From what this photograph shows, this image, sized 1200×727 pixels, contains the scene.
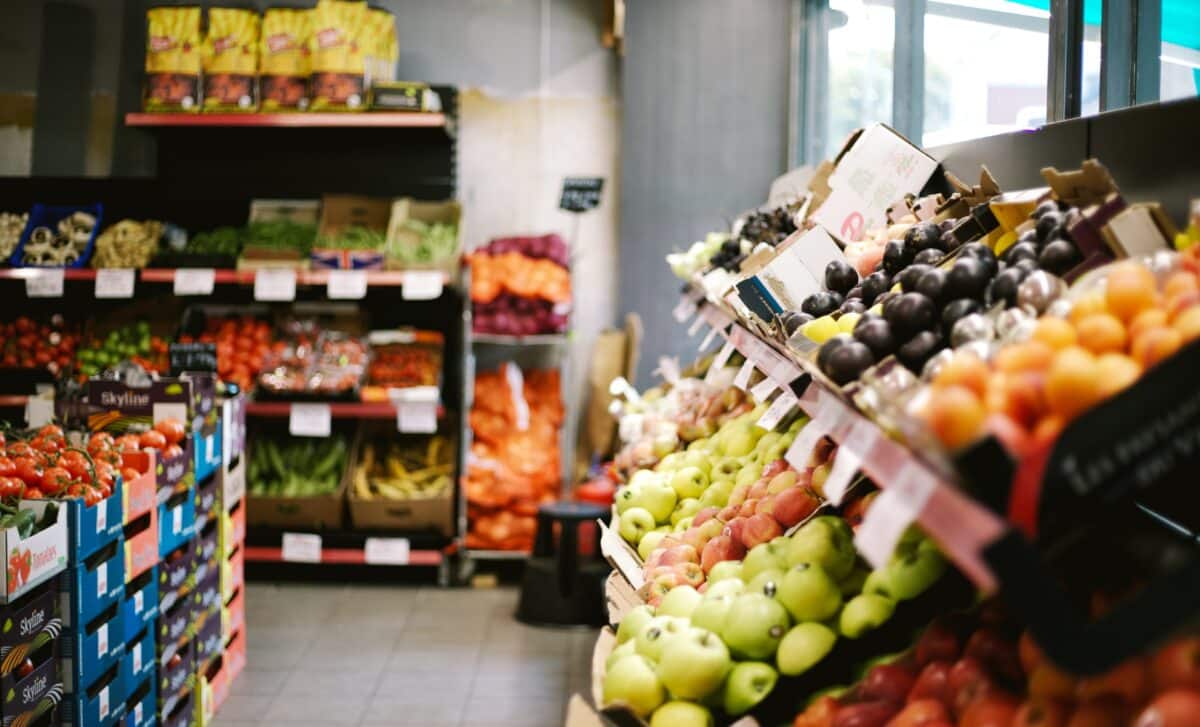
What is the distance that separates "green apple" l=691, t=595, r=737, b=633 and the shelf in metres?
4.06

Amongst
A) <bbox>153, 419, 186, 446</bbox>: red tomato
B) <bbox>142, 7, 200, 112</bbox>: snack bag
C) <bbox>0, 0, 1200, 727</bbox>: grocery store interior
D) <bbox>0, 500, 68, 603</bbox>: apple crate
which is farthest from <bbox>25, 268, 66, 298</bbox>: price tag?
<bbox>0, 500, 68, 603</bbox>: apple crate

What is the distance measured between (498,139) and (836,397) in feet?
16.2

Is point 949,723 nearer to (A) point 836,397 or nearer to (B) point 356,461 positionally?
(A) point 836,397

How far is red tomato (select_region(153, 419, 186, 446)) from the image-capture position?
3506 mm

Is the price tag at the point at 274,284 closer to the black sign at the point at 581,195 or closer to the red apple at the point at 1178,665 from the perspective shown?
the black sign at the point at 581,195

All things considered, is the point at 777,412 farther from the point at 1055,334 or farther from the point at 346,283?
the point at 346,283

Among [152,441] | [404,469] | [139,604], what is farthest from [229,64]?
[139,604]

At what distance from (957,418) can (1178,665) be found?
31cm

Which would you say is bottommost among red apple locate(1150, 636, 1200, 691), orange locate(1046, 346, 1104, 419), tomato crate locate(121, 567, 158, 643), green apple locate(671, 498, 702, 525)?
tomato crate locate(121, 567, 158, 643)

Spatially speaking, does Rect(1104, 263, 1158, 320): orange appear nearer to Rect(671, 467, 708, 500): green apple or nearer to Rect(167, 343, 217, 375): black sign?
Rect(671, 467, 708, 500): green apple

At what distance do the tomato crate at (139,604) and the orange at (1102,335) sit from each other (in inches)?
101

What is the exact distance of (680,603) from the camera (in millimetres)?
2078

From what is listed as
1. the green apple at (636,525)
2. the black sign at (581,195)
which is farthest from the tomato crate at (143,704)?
the black sign at (581,195)

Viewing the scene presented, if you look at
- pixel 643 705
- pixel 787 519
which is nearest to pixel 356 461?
pixel 787 519
